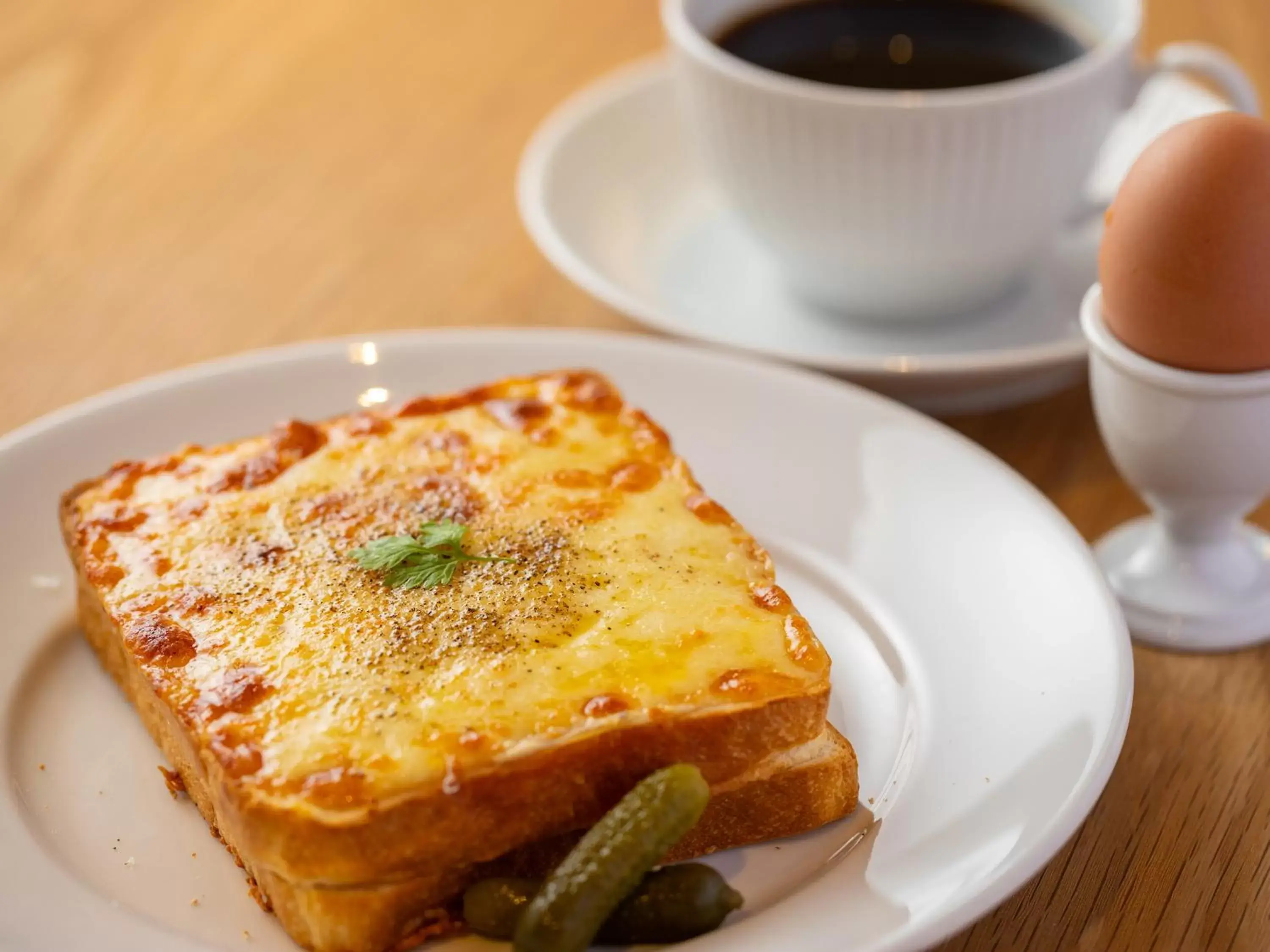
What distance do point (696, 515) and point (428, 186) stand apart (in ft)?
7.24

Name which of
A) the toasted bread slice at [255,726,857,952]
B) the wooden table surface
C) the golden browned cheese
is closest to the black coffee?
the wooden table surface

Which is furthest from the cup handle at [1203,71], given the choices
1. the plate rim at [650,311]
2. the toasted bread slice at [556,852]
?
the toasted bread slice at [556,852]

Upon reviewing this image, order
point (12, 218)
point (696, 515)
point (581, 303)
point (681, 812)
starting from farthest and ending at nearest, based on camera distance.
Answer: point (12, 218) < point (581, 303) < point (696, 515) < point (681, 812)

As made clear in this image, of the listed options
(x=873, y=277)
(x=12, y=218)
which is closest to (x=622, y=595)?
(x=873, y=277)

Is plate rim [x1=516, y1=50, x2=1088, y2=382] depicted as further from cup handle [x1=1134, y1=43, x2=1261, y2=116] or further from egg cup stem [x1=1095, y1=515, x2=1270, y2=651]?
cup handle [x1=1134, y1=43, x2=1261, y2=116]

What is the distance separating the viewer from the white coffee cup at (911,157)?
3213 mm

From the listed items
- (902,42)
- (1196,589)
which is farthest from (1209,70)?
(1196,589)

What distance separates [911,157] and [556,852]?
1816 millimetres

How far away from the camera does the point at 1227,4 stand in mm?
5293

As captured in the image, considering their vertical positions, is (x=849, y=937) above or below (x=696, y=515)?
below

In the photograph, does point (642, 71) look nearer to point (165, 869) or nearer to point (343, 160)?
point (343, 160)

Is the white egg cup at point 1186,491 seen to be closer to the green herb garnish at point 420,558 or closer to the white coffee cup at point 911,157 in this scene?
the white coffee cup at point 911,157

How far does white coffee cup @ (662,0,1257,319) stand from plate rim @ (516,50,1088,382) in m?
0.21

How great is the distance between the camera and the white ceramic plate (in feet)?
6.63
